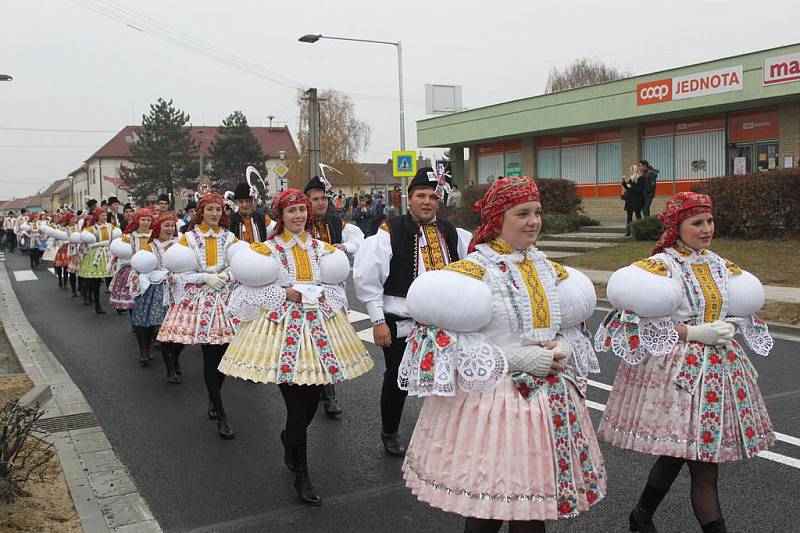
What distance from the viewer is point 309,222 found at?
18.6ft

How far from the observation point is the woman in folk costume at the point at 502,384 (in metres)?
Answer: 3.09

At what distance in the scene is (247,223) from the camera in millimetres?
8320

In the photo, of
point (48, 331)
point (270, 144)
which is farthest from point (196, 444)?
point (270, 144)

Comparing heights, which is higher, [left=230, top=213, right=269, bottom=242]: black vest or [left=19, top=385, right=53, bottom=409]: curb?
[left=230, top=213, right=269, bottom=242]: black vest

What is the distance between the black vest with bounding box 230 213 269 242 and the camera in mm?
8281

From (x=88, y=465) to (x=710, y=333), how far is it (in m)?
4.28

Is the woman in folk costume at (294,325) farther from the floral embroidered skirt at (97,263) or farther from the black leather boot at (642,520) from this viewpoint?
the floral embroidered skirt at (97,263)

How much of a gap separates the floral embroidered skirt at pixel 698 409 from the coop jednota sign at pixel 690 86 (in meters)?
20.4

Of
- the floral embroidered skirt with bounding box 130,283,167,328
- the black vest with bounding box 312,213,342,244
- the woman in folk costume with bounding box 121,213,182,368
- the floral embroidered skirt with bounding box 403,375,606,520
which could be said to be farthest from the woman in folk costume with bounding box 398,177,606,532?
the floral embroidered skirt with bounding box 130,283,167,328

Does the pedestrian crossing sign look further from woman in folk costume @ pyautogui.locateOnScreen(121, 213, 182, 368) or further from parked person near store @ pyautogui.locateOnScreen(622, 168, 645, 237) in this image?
woman in folk costume @ pyautogui.locateOnScreen(121, 213, 182, 368)

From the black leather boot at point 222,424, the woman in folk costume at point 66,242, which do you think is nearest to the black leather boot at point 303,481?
the black leather boot at point 222,424

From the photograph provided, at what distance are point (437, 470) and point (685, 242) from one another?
187 centimetres

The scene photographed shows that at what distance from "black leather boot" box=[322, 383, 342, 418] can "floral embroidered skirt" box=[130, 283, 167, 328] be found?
8.73 feet

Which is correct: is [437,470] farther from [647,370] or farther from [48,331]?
[48,331]
